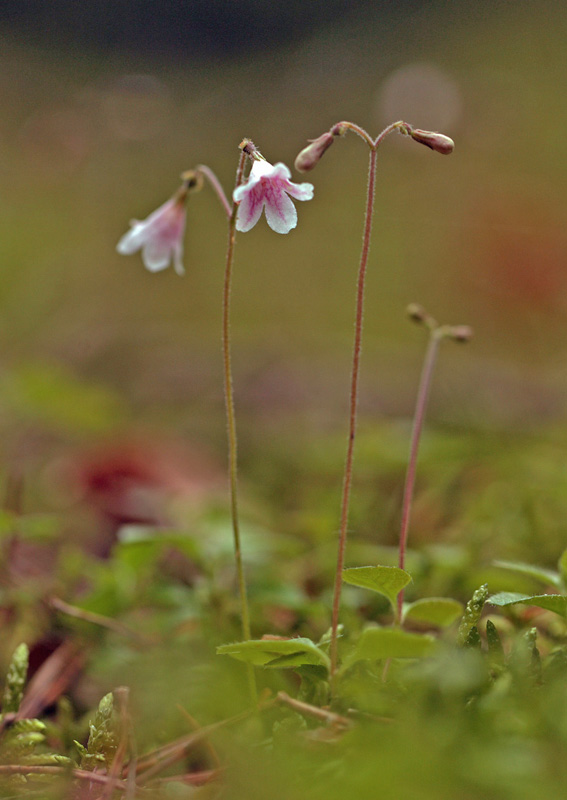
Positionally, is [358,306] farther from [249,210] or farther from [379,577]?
[379,577]

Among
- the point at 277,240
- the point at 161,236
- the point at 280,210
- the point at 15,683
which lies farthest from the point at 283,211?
the point at 277,240

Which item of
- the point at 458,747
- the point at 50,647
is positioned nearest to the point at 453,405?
the point at 50,647

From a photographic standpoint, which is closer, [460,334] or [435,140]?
[435,140]

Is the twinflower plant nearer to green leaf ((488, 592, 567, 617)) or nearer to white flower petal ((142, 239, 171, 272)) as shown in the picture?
white flower petal ((142, 239, 171, 272))

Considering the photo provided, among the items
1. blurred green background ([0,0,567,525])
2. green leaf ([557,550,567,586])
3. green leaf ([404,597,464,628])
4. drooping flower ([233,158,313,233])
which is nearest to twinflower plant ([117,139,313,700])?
drooping flower ([233,158,313,233])

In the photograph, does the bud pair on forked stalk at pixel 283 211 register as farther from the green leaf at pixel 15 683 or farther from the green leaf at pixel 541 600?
the green leaf at pixel 15 683

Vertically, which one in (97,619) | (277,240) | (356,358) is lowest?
(97,619)
